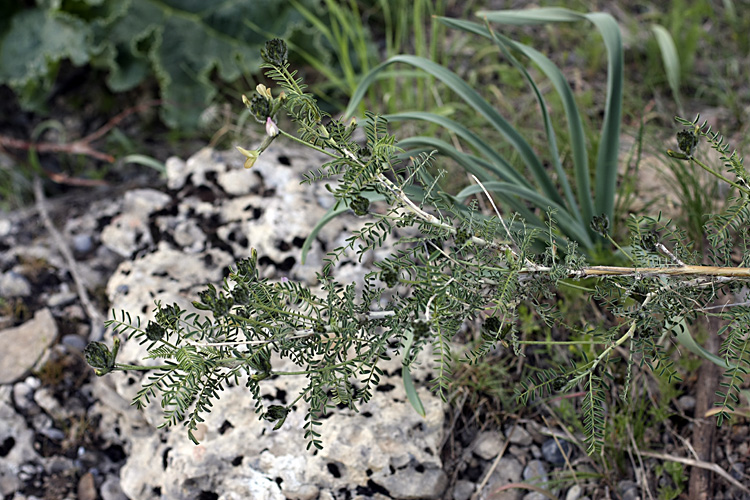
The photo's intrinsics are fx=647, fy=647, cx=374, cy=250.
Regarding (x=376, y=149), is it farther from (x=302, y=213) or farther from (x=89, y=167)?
(x=89, y=167)

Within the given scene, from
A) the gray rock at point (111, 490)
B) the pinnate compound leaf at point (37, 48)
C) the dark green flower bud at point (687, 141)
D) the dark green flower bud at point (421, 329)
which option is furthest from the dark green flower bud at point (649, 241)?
the pinnate compound leaf at point (37, 48)

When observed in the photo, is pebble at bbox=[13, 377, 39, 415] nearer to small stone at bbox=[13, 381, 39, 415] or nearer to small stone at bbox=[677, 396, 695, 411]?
small stone at bbox=[13, 381, 39, 415]

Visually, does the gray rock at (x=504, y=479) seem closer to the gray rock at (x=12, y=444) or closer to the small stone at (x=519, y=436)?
the small stone at (x=519, y=436)

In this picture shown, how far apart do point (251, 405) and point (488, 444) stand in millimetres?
683

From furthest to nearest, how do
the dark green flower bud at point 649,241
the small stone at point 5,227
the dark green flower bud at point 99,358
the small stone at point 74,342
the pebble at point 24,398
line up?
the small stone at point 5,227 < the small stone at point 74,342 < the pebble at point 24,398 < the dark green flower bud at point 649,241 < the dark green flower bud at point 99,358

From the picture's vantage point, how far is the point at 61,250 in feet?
8.46

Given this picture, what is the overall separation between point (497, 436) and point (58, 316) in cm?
166

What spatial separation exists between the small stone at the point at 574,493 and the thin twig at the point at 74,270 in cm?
164

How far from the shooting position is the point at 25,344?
90.8 inches

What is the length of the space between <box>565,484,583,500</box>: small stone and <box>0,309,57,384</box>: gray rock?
1791 mm

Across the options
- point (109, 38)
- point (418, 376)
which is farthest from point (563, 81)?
point (109, 38)

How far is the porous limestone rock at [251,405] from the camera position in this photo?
1679 mm

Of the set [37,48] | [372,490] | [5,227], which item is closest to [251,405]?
[372,490]

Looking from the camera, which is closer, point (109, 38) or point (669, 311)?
point (669, 311)
